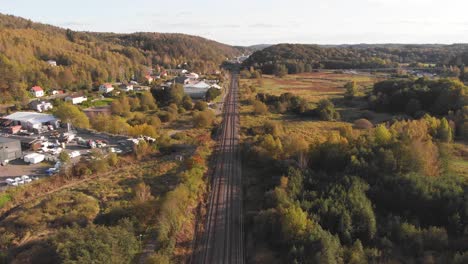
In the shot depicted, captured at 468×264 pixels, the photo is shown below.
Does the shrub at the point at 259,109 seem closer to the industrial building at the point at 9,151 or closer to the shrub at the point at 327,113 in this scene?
the shrub at the point at 327,113

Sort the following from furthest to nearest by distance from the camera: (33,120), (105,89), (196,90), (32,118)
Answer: (196,90)
(105,89)
(32,118)
(33,120)

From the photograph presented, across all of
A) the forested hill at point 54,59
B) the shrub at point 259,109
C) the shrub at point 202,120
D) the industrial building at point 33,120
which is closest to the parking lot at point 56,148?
the industrial building at point 33,120

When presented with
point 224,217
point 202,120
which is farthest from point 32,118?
point 224,217

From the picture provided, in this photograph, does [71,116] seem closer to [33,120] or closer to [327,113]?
[33,120]

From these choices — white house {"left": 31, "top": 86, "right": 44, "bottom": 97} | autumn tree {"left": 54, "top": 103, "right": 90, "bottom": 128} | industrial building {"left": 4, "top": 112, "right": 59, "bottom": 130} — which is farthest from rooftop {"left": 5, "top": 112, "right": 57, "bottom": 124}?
white house {"left": 31, "top": 86, "right": 44, "bottom": 97}

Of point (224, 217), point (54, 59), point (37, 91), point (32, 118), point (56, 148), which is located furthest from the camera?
point (54, 59)
